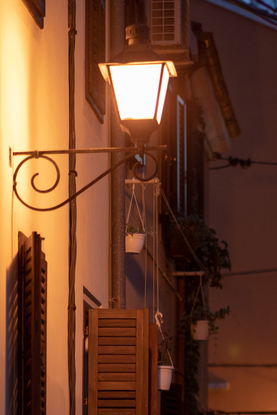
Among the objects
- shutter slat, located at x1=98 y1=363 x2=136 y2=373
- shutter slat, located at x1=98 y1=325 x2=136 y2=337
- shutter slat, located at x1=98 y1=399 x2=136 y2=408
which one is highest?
shutter slat, located at x1=98 y1=325 x2=136 y2=337

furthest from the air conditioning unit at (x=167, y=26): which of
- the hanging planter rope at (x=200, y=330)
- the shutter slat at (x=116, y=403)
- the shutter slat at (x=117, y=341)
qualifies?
the shutter slat at (x=116, y=403)

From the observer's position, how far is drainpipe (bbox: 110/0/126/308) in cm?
838

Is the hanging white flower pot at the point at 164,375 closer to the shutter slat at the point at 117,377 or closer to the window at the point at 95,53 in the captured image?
the shutter slat at the point at 117,377

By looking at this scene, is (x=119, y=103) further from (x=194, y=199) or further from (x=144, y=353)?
(x=194, y=199)

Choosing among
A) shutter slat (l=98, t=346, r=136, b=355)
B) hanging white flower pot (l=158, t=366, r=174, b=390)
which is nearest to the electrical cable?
hanging white flower pot (l=158, t=366, r=174, b=390)

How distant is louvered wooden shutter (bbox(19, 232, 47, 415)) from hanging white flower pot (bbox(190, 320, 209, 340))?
30.2 feet

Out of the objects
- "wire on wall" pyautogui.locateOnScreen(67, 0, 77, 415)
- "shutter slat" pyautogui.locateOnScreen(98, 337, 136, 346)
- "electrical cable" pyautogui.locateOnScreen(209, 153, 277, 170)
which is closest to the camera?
"wire on wall" pyautogui.locateOnScreen(67, 0, 77, 415)

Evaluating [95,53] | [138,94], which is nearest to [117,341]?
[138,94]

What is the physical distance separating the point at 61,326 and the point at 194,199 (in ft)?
31.0

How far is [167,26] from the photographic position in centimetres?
1095

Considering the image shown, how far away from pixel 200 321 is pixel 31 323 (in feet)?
31.0

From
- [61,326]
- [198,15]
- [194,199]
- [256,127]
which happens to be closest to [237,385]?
[194,199]

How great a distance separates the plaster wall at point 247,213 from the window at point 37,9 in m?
13.1

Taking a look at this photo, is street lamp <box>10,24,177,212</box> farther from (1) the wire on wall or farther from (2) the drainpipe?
(2) the drainpipe
